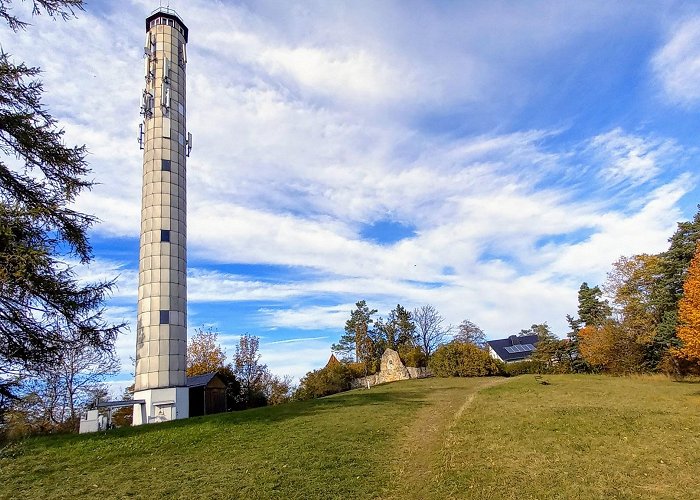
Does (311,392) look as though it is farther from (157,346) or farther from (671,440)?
(671,440)

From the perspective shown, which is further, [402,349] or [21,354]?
[402,349]

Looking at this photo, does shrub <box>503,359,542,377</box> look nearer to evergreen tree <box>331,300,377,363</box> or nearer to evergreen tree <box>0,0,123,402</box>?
evergreen tree <box>331,300,377,363</box>

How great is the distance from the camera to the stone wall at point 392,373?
54.9 meters

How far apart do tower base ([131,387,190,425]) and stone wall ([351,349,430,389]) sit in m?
28.1

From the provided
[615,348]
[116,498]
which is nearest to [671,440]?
[116,498]

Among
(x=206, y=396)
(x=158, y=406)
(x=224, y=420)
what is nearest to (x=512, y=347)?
(x=206, y=396)

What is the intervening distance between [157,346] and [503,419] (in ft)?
75.1

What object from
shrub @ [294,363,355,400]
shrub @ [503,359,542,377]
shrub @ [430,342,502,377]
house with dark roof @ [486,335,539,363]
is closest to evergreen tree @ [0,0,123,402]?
shrub @ [294,363,355,400]

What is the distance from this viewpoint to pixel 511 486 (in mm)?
12828

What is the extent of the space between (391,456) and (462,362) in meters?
38.5

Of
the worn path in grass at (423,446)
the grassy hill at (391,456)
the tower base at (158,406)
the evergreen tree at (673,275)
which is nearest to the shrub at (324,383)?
the tower base at (158,406)

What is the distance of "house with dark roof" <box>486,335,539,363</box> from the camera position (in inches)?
3305

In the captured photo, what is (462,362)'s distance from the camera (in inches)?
2076

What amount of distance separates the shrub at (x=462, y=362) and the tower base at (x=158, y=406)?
32258 mm
